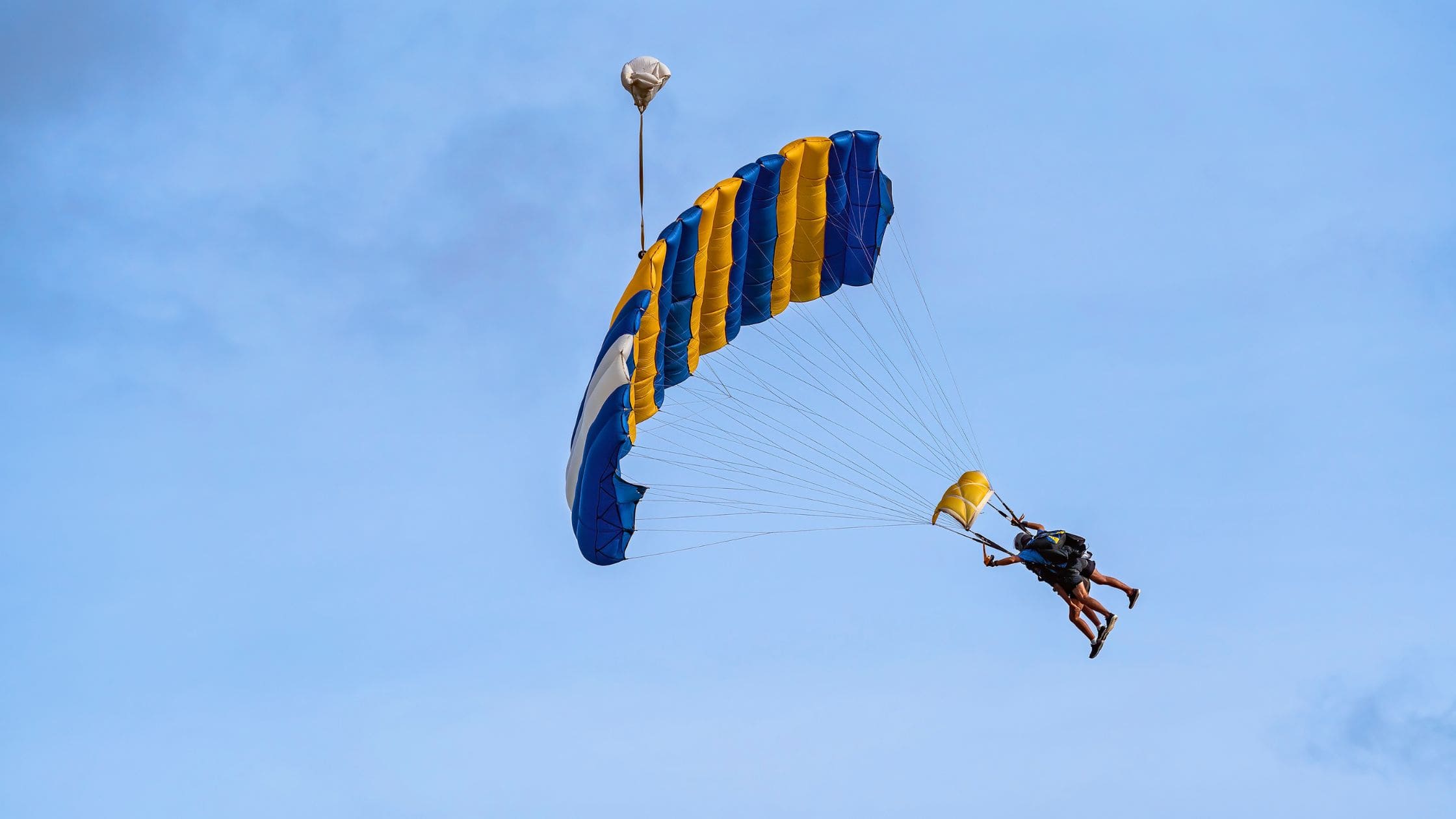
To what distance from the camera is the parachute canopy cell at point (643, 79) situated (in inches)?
1002

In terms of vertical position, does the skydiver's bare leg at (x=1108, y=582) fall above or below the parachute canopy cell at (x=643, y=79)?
below

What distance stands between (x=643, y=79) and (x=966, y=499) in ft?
24.7

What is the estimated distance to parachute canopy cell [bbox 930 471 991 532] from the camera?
2525 cm

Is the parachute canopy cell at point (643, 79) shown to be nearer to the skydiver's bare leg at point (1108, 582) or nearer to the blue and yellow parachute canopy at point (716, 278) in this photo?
the blue and yellow parachute canopy at point (716, 278)

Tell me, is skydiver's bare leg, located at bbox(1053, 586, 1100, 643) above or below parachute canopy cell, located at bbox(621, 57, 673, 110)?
below

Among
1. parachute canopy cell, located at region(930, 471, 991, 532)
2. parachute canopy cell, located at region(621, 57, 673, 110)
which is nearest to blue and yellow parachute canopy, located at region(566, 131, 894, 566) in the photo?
parachute canopy cell, located at region(621, 57, 673, 110)

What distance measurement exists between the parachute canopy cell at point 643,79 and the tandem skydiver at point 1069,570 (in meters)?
7.96

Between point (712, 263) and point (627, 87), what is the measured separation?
9.28ft

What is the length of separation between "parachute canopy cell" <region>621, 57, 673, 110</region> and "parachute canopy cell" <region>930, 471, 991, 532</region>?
23.1 feet

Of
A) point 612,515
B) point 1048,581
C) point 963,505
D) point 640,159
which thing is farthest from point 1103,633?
point 640,159

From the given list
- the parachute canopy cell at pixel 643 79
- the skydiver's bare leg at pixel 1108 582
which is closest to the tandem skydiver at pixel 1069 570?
the skydiver's bare leg at pixel 1108 582

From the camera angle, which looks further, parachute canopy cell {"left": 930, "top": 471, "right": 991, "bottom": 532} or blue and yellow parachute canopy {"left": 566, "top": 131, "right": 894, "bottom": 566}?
parachute canopy cell {"left": 930, "top": 471, "right": 991, "bottom": 532}

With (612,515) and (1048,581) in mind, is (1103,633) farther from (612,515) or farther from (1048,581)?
(612,515)

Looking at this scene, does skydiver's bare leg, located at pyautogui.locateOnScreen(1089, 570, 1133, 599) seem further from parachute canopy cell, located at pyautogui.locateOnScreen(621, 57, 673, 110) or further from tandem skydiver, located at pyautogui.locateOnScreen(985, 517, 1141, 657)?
parachute canopy cell, located at pyautogui.locateOnScreen(621, 57, 673, 110)
